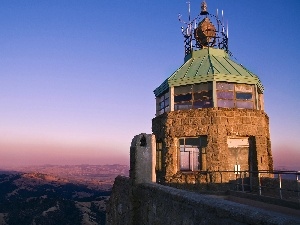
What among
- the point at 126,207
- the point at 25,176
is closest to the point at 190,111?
the point at 126,207

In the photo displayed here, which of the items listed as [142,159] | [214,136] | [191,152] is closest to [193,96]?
[214,136]

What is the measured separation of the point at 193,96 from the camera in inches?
679

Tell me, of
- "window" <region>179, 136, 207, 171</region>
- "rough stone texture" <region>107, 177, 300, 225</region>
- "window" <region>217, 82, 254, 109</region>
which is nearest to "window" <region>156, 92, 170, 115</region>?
"window" <region>179, 136, 207, 171</region>

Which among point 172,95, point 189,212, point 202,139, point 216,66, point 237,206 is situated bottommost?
point 189,212

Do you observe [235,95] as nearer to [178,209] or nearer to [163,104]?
[163,104]

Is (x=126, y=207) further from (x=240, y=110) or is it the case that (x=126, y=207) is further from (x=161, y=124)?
(x=240, y=110)

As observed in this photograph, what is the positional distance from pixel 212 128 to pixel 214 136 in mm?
465

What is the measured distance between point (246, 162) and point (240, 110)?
3.07 metres

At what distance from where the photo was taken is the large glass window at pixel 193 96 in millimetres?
16984

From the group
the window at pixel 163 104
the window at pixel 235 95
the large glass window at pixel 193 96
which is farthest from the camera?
the window at pixel 163 104

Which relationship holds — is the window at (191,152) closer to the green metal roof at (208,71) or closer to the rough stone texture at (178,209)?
the green metal roof at (208,71)

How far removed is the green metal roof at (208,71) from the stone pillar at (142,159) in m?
9.30

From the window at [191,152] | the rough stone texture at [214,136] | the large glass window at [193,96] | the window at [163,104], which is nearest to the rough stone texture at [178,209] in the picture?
the rough stone texture at [214,136]

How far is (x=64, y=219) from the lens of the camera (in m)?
46.2
